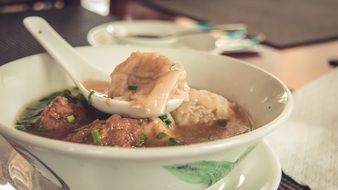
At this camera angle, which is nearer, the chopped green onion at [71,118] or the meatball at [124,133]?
the meatball at [124,133]

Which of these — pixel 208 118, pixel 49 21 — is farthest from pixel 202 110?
pixel 49 21

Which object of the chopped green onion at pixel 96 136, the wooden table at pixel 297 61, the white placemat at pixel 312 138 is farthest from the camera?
the wooden table at pixel 297 61

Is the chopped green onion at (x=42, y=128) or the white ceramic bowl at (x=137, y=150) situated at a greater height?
the white ceramic bowl at (x=137, y=150)

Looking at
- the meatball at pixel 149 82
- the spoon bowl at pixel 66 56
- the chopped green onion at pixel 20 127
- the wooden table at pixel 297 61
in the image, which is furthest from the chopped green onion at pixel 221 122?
the wooden table at pixel 297 61

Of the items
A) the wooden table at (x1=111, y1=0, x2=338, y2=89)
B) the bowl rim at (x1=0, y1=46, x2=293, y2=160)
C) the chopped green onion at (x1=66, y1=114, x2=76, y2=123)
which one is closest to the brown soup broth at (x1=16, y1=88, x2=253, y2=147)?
the chopped green onion at (x1=66, y1=114, x2=76, y2=123)

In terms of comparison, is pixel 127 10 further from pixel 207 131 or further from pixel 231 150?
pixel 231 150

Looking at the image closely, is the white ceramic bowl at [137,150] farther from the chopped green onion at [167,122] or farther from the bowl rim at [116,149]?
the chopped green onion at [167,122]

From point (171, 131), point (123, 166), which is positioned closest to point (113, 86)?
point (171, 131)

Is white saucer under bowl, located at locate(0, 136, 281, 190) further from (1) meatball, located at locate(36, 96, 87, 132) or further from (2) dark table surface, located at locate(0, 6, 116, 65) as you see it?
(2) dark table surface, located at locate(0, 6, 116, 65)
